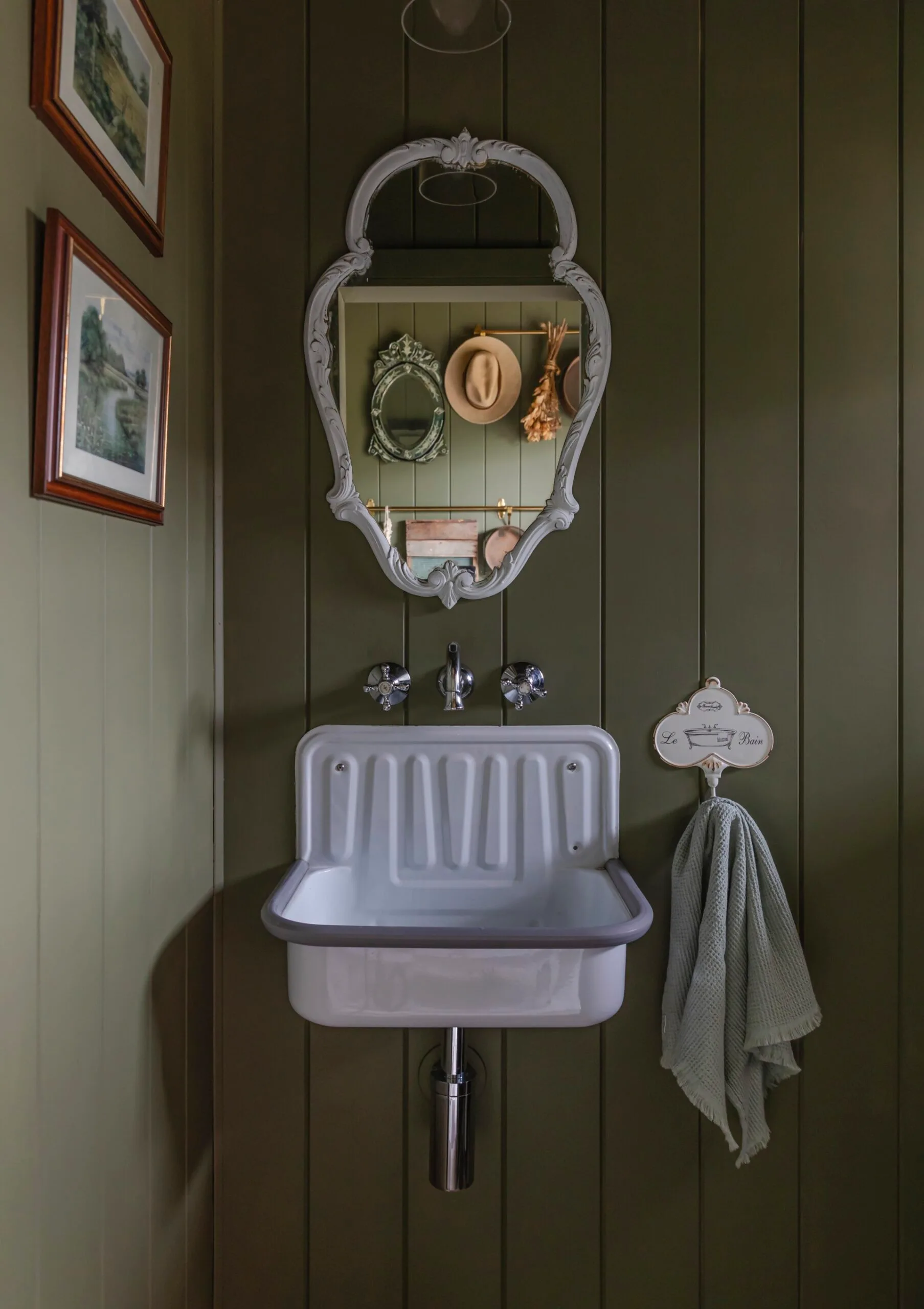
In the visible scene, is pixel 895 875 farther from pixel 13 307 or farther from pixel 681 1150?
pixel 13 307

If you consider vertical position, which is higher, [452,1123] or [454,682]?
[454,682]

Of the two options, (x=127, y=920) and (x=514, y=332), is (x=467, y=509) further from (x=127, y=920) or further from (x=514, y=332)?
(x=127, y=920)

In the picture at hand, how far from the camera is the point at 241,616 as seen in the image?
1505 mm

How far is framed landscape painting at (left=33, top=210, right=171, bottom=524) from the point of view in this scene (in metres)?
0.92

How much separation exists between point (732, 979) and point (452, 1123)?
52 centimetres

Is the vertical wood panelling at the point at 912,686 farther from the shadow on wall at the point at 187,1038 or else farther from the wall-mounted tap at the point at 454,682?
the shadow on wall at the point at 187,1038

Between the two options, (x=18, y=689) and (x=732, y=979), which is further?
(x=732, y=979)

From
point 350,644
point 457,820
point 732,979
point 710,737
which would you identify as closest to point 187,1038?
point 457,820

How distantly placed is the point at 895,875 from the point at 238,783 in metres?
1.17

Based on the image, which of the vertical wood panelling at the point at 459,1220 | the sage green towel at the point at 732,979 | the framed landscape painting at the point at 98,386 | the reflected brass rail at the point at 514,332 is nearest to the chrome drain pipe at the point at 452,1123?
the vertical wood panelling at the point at 459,1220

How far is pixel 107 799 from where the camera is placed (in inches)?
43.1

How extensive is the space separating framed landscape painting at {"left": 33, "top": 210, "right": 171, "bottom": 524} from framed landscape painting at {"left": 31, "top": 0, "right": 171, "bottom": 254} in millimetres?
106

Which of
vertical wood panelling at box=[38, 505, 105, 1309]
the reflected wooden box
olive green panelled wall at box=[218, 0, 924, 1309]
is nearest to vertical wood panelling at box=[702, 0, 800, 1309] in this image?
olive green panelled wall at box=[218, 0, 924, 1309]

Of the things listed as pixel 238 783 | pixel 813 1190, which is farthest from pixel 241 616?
pixel 813 1190
